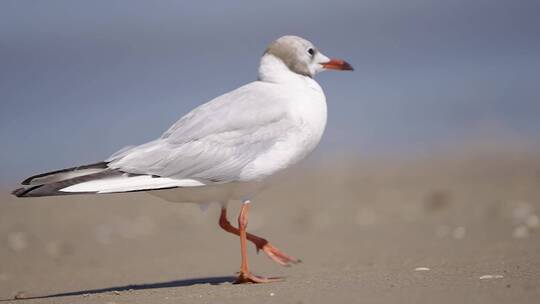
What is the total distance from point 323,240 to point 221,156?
261 centimetres

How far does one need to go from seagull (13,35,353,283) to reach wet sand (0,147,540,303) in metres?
0.65

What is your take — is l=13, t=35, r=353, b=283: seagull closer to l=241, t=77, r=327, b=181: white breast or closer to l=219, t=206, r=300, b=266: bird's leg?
l=241, t=77, r=327, b=181: white breast

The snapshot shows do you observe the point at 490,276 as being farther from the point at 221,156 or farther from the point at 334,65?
the point at 334,65

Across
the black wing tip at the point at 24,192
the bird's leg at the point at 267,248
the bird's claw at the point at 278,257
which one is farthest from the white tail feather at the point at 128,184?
the bird's claw at the point at 278,257

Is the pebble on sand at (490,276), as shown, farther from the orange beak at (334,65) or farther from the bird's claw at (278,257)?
the orange beak at (334,65)

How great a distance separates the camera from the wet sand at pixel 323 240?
215 inches

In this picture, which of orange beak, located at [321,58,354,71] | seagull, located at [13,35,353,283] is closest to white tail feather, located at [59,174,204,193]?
seagull, located at [13,35,353,283]

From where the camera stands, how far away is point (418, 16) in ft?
92.4

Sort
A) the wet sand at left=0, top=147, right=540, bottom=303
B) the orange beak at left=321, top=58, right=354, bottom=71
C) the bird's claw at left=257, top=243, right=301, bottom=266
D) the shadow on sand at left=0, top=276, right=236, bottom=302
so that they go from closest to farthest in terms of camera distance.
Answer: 1. the wet sand at left=0, top=147, right=540, bottom=303
2. the shadow on sand at left=0, top=276, right=236, bottom=302
3. the bird's claw at left=257, top=243, right=301, bottom=266
4. the orange beak at left=321, top=58, right=354, bottom=71

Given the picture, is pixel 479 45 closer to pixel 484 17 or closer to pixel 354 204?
pixel 484 17

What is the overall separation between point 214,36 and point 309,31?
3.28 meters

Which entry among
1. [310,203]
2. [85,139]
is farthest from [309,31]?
[310,203]

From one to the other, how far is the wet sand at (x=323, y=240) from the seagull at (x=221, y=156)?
0.65 metres

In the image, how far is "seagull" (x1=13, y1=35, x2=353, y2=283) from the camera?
6.07 m
